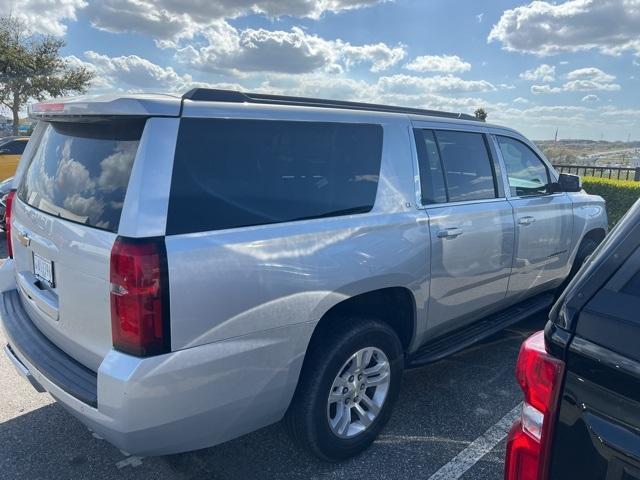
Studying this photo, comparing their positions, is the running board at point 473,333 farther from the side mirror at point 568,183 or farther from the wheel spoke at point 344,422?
the side mirror at point 568,183

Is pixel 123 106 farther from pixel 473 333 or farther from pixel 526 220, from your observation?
pixel 526 220

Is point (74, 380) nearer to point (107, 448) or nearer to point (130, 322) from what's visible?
point (130, 322)

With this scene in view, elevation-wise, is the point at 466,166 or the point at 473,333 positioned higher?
the point at 466,166

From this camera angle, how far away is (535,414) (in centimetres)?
144

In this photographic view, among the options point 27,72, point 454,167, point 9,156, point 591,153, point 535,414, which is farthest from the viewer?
point 27,72

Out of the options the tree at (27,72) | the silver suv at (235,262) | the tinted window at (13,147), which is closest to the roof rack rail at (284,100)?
the silver suv at (235,262)

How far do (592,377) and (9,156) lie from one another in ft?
32.9

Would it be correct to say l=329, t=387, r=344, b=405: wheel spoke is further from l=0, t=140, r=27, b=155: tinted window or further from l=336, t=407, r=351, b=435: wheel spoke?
l=0, t=140, r=27, b=155: tinted window

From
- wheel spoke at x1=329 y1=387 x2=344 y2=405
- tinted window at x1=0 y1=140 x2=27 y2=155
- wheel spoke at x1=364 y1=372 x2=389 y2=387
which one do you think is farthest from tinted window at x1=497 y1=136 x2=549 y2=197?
tinted window at x1=0 y1=140 x2=27 y2=155

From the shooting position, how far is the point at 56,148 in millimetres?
2711

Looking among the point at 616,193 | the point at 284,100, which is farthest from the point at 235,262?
the point at 616,193

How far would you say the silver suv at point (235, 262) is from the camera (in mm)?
2043

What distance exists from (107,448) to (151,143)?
188 centimetres

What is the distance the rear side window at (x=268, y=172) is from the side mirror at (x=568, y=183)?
234 centimetres
